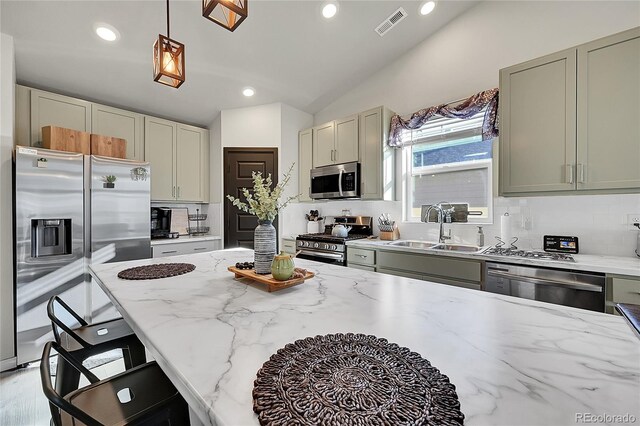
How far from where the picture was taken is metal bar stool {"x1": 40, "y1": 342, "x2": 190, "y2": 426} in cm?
78

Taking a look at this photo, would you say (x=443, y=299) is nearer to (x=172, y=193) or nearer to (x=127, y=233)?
(x=127, y=233)

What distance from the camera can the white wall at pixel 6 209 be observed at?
7.22ft

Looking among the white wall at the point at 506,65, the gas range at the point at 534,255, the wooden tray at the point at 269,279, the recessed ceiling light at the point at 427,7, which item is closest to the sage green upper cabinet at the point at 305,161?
the white wall at the point at 506,65

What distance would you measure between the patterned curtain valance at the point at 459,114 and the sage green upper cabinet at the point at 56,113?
11.4 feet

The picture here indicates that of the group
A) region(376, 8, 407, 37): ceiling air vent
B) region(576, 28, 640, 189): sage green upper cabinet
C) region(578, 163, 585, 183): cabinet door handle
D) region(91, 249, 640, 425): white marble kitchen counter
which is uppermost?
region(376, 8, 407, 37): ceiling air vent

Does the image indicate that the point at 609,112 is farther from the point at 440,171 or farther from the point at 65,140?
the point at 65,140

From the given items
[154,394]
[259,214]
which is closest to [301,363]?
[154,394]

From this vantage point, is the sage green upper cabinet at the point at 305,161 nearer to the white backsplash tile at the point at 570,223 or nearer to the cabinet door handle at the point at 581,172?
the white backsplash tile at the point at 570,223

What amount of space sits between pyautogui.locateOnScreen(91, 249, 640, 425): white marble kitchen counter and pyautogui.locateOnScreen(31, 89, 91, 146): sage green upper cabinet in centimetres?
257

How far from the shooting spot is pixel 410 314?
3.16 feet

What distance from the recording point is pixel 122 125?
326 centimetres

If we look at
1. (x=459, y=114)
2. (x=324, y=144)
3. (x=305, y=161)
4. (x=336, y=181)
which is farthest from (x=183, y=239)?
(x=459, y=114)

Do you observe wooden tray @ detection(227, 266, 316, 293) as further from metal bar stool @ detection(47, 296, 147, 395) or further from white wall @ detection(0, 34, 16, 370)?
white wall @ detection(0, 34, 16, 370)

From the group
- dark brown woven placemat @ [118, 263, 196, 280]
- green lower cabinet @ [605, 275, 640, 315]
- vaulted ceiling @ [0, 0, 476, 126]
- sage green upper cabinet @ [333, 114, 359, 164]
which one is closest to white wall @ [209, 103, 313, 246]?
vaulted ceiling @ [0, 0, 476, 126]
